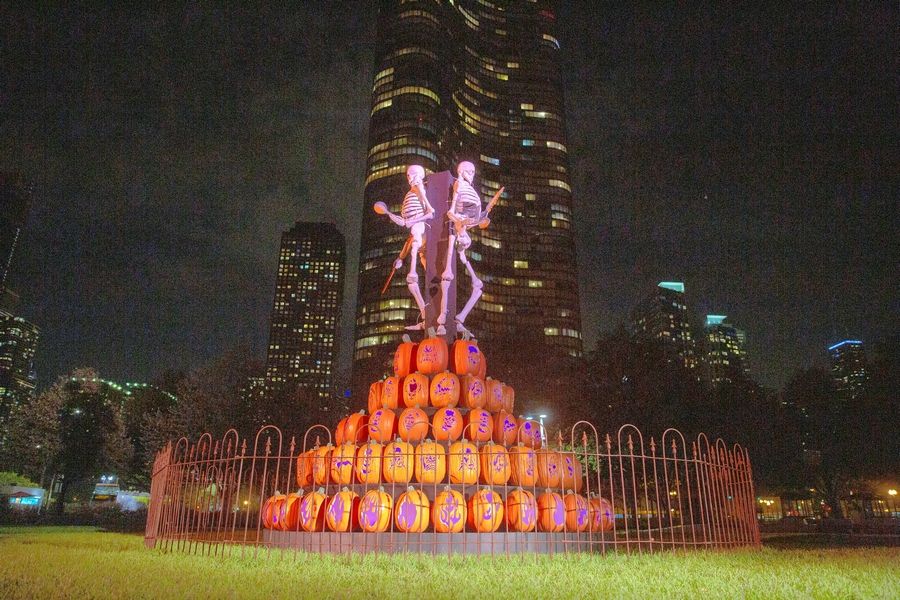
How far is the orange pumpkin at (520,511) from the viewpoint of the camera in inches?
385

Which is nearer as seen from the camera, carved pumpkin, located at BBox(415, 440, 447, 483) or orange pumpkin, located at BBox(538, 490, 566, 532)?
orange pumpkin, located at BBox(538, 490, 566, 532)

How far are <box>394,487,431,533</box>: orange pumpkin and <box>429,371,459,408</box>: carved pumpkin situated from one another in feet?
7.02

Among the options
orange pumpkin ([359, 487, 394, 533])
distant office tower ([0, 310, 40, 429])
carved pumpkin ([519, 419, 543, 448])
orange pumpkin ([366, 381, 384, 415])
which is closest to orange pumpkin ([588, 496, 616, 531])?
carved pumpkin ([519, 419, 543, 448])

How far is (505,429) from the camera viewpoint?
1144 centimetres

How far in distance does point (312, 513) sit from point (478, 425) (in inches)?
132

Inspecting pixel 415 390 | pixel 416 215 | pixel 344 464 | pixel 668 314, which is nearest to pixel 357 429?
pixel 344 464

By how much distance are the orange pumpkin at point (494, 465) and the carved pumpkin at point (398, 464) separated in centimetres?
127

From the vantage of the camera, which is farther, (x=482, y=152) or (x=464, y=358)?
(x=482, y=152)

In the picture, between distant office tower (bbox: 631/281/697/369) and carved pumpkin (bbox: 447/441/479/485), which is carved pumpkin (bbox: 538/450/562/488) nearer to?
carved pumpkin (bbox: 447/441/479/485)

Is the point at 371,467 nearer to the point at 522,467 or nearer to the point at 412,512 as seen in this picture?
the point at 412,512

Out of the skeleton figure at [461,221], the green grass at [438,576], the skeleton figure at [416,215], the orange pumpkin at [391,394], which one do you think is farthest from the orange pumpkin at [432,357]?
the green grass at [438,576]

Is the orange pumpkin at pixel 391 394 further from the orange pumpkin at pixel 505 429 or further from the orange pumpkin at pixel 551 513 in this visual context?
the orange pumpkin at pixel 551 513

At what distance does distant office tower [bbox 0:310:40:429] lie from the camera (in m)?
123

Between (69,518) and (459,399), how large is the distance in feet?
75.2
